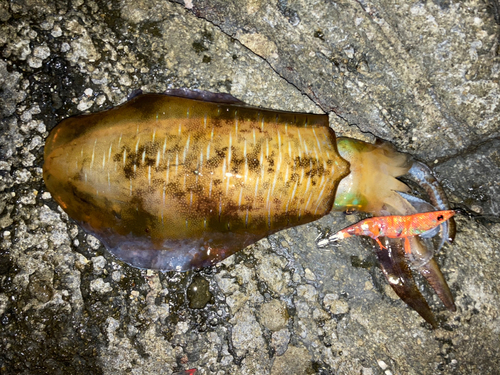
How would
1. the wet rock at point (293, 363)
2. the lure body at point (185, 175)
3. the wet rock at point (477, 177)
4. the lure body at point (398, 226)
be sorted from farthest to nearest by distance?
1. the wet rock at point (477, 177)
2. the lure body at point (398, 226)
3. the wet rock at point (293, 363)
4. the lure body at point (185, 175)

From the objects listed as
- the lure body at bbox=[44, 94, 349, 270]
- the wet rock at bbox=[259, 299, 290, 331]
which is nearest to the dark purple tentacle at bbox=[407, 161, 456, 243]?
the lure body at bbox=[44, 94, 349, 270]

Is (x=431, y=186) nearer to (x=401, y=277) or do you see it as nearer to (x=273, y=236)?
(x=401, y=277)

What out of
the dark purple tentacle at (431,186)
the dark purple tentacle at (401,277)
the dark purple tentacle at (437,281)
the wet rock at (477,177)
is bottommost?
the dark purple tentacle at (401,277)

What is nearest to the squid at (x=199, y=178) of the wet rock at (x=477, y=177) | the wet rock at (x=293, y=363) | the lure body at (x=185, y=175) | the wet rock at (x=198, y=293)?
the lure body at (x=185, y=175)

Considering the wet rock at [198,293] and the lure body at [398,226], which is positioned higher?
the lure body at [398,226]

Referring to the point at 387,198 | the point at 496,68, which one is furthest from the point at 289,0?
the point at 387,198

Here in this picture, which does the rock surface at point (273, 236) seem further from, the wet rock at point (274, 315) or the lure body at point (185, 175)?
the lure body at point (185, 175)

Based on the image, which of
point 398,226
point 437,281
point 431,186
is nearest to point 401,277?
point 437,281
